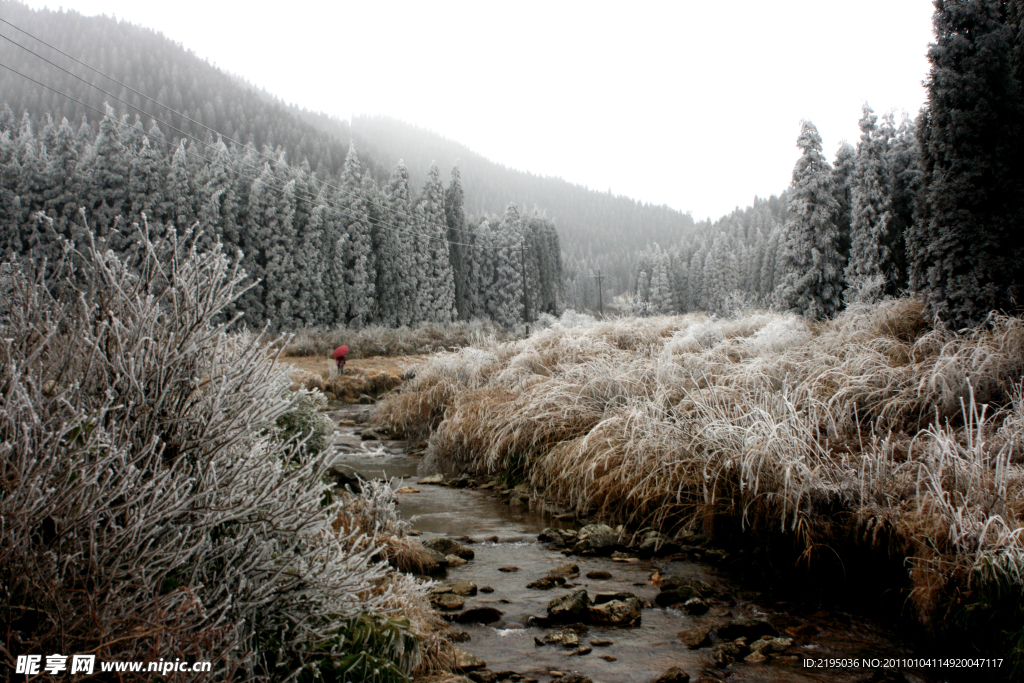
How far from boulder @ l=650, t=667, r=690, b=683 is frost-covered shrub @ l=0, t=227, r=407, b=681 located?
162 cm

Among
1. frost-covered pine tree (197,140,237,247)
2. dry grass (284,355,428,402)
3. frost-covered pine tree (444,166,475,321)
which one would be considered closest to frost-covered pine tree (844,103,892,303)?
dry grass (284,355,428,402)

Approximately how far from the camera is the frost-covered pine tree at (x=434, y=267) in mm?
36500

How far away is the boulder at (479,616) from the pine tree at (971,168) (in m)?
6.93

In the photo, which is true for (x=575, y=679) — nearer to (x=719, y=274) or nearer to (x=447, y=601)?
(x=447, y=601)

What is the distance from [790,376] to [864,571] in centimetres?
344

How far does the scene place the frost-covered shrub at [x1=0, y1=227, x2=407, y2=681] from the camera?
1539mm

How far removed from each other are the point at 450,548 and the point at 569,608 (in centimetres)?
154

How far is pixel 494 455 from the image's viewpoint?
25.6 feet

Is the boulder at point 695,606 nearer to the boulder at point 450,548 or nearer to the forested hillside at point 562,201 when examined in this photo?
the boulder at point 450,548

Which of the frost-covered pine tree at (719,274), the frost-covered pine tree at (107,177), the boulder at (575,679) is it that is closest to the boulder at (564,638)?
the boulder at (575,679)

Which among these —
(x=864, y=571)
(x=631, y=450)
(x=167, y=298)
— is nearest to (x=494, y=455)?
(x=631, y=450)

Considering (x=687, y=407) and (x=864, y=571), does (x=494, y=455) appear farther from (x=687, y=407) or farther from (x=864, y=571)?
(x=864, y=571)

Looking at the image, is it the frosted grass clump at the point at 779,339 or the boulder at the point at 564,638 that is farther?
the frosted grass clump at the point at 779,339

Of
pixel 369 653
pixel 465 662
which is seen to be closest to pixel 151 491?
pixel 369 653
